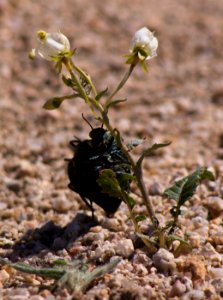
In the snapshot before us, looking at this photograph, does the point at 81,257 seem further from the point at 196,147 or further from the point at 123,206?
the point at 196,147

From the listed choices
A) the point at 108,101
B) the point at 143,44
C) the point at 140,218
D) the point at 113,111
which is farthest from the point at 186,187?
the point at 113,111

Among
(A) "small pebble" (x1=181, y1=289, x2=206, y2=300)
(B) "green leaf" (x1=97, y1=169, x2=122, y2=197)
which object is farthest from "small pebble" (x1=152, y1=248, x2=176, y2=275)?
(B) "green leaf" (x1=97, y1=169, x2=122, y2=197)

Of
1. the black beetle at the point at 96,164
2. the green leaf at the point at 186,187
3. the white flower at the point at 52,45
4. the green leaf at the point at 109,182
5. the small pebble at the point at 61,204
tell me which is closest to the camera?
the white flower at the point at 52,45

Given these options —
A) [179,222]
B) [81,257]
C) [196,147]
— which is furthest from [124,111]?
[81,257]

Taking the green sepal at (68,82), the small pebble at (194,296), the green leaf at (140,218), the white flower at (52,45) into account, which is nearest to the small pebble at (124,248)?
the green leaf at (140,218)

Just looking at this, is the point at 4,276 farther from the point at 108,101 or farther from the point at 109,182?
the point at 108,101

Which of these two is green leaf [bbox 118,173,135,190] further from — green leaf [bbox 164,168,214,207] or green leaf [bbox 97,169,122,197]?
green leaf [bbox 164,168,214,207]

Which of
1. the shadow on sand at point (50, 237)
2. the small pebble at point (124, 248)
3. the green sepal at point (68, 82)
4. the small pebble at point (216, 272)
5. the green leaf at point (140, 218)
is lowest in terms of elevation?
the small pebble at point (216, 272)

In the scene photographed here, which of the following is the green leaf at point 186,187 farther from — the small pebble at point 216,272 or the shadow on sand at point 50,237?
the shadow on sand at point 50,237
